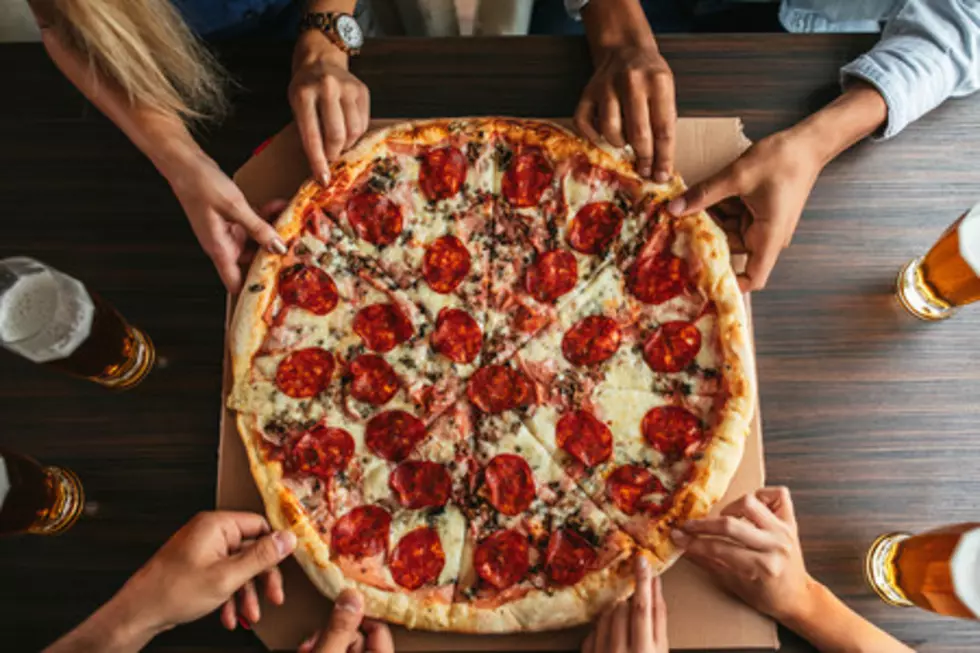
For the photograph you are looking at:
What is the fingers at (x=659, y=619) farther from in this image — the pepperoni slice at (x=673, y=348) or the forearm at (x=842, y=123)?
the forearm at (x=842, y=123)

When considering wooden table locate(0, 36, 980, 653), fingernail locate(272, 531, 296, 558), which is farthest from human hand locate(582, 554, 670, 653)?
fingernail locate(272, 531, 296, 558)

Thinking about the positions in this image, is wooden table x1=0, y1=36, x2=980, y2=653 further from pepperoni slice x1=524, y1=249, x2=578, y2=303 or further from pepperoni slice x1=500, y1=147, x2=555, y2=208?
pepperoni slice x1=524, y1=249, x2=578, y2=303

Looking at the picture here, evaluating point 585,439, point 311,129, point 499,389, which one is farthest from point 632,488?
point 311,129

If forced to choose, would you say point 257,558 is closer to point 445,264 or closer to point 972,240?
point 445,264

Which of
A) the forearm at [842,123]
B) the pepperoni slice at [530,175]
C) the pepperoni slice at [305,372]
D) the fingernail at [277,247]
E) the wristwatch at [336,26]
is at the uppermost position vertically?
the wristwatch at [336,26]

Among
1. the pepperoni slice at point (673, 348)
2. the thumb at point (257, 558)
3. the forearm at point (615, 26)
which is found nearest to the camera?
the thumb at point (257, 558)

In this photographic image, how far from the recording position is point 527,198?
1769 mm

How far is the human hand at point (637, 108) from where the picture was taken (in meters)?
1.61

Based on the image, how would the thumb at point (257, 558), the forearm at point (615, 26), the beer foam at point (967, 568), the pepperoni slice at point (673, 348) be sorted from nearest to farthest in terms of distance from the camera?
1. the beer foam at point (967, 568)
2. the thumb at point (257, 558)
3. the pepperoni slice at point (673, 348)
4. the forearm at point (615, 26)

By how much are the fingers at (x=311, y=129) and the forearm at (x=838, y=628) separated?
4.89ft

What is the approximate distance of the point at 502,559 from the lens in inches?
60.9

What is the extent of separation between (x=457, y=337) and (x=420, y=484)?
1.21ft

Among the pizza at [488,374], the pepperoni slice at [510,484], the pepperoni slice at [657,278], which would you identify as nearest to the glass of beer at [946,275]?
the pizza at [488,374]

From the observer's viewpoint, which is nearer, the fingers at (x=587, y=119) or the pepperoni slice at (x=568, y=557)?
the pepperoni slice at (x=568, y=557)
